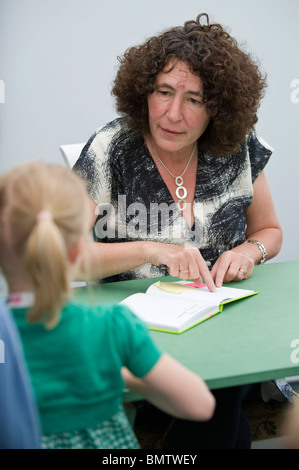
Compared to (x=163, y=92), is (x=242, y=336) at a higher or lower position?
lower

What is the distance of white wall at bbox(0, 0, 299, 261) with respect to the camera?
9.47 feet

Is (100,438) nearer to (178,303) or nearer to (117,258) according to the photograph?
(178,303)

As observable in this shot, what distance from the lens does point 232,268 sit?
1.61 meters

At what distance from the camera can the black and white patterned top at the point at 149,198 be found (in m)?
1.78

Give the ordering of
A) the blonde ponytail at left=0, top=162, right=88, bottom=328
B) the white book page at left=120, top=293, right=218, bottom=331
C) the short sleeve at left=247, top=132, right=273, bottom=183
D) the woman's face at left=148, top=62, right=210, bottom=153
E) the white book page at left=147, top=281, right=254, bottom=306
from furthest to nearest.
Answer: the short sleeve at left=247, top=132, right=273, bottom=183, the woman's face at left=148, top=62, right=210, bottom=153, the white book page at left=147, top=281, right=254, bottom=306, the white book page at left=120, top=293, right=218, bottom=331, the blonde ponytail at left=0, top=162, right=88, bottom=328

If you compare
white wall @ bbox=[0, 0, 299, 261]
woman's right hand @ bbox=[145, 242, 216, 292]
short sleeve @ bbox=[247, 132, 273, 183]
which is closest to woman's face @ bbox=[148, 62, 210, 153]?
short sleeve @ bbox=[247, 132, 273, 183]

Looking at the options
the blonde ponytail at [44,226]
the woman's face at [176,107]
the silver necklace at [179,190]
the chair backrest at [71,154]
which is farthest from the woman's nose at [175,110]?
the blonde ponytail at [44,226]

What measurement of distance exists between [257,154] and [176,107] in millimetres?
401

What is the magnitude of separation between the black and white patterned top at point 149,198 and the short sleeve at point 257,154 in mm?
46

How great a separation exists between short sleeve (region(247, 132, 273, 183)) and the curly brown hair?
0.20ft

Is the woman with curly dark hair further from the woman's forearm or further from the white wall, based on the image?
the white wall

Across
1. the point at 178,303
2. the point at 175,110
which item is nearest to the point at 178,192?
the point at 175,110

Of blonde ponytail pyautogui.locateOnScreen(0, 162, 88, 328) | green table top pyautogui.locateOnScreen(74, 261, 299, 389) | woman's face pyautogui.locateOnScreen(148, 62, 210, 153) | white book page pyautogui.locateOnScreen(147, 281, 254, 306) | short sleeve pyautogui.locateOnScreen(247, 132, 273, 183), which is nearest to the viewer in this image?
blonde ponytail pyautogui.locateOnScreen(0, 162, 88, 328)
